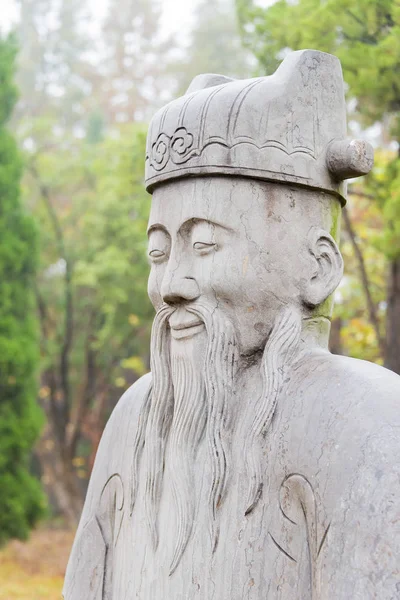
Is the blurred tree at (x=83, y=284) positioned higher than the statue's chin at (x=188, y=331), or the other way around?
the blurred tree at (x=83, y=284)

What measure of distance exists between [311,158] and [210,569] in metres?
1.28

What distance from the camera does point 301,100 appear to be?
245cm

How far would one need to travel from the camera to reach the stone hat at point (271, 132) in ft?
7.89

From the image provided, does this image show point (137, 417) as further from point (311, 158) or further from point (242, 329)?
point (311, 158)

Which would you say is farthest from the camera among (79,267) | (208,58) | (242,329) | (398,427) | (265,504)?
(208,58)

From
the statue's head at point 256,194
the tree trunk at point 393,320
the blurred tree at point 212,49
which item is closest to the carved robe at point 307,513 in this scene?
the statue's head at point 256,194

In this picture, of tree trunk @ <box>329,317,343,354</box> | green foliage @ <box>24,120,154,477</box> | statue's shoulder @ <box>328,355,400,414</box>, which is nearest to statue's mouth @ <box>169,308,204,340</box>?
statue's shoulder @ <box>328,355,400,414</box>

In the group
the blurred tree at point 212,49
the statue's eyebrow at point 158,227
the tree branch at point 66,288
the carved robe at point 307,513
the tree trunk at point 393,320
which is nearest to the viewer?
the carved robe at point 307,513

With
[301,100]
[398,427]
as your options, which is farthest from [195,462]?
[301,100]

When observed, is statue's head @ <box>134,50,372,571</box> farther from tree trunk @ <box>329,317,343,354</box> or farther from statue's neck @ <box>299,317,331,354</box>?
tree trunk @ <box>329,317,343,354</box>

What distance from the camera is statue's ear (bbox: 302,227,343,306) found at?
2.46 meters

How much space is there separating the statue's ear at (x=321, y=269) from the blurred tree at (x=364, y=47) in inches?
141

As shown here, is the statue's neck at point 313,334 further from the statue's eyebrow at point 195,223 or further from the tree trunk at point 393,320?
the tree trunk at point 393,320

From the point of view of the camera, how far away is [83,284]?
13789 mm
